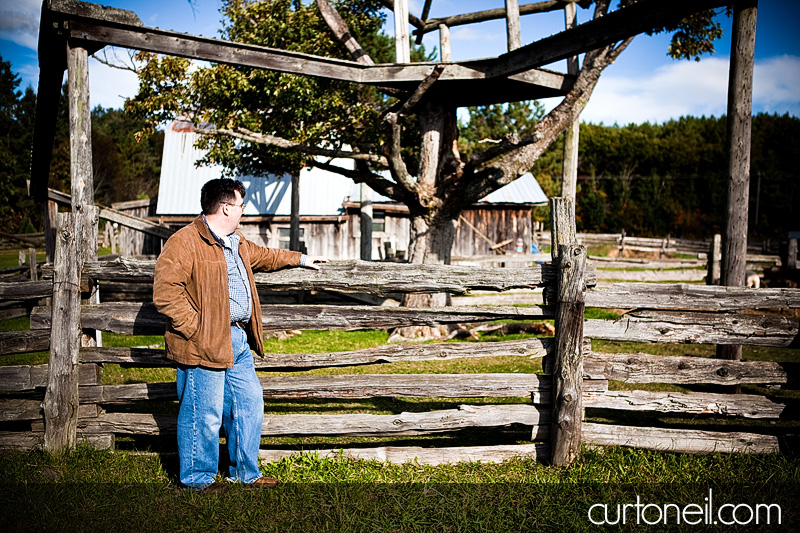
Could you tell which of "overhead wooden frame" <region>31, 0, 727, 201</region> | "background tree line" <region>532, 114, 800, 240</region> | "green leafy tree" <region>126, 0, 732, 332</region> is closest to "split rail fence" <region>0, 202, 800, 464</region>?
"overhead wooden frame" <region>31, 0, 727, 201</region>

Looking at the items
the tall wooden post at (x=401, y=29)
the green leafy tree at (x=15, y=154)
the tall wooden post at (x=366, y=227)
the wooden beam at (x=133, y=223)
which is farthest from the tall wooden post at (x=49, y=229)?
the green leafy tree at (x=15, y=154)

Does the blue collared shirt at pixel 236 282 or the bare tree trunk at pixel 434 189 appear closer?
the blue collared shirt at pixel 236 282

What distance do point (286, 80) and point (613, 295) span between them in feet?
30.1

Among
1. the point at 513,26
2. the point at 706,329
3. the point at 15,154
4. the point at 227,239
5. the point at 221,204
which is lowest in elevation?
the point at 706,329

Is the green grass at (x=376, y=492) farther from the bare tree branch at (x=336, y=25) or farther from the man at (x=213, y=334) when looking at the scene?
the bare tree branch at (x=336, y=25)

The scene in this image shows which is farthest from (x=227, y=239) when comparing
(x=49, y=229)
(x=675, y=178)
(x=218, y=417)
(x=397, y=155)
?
(x=675, y=178)

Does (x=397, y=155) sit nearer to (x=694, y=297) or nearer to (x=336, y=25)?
(x=336, y=25)

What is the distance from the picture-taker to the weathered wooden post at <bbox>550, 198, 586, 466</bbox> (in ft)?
16.3

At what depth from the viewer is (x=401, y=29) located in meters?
9.68

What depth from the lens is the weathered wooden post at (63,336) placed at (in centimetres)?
503

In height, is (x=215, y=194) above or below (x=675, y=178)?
below

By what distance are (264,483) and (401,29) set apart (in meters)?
7.74

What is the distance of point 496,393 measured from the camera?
5215mm

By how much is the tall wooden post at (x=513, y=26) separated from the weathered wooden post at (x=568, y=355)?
4.79m
